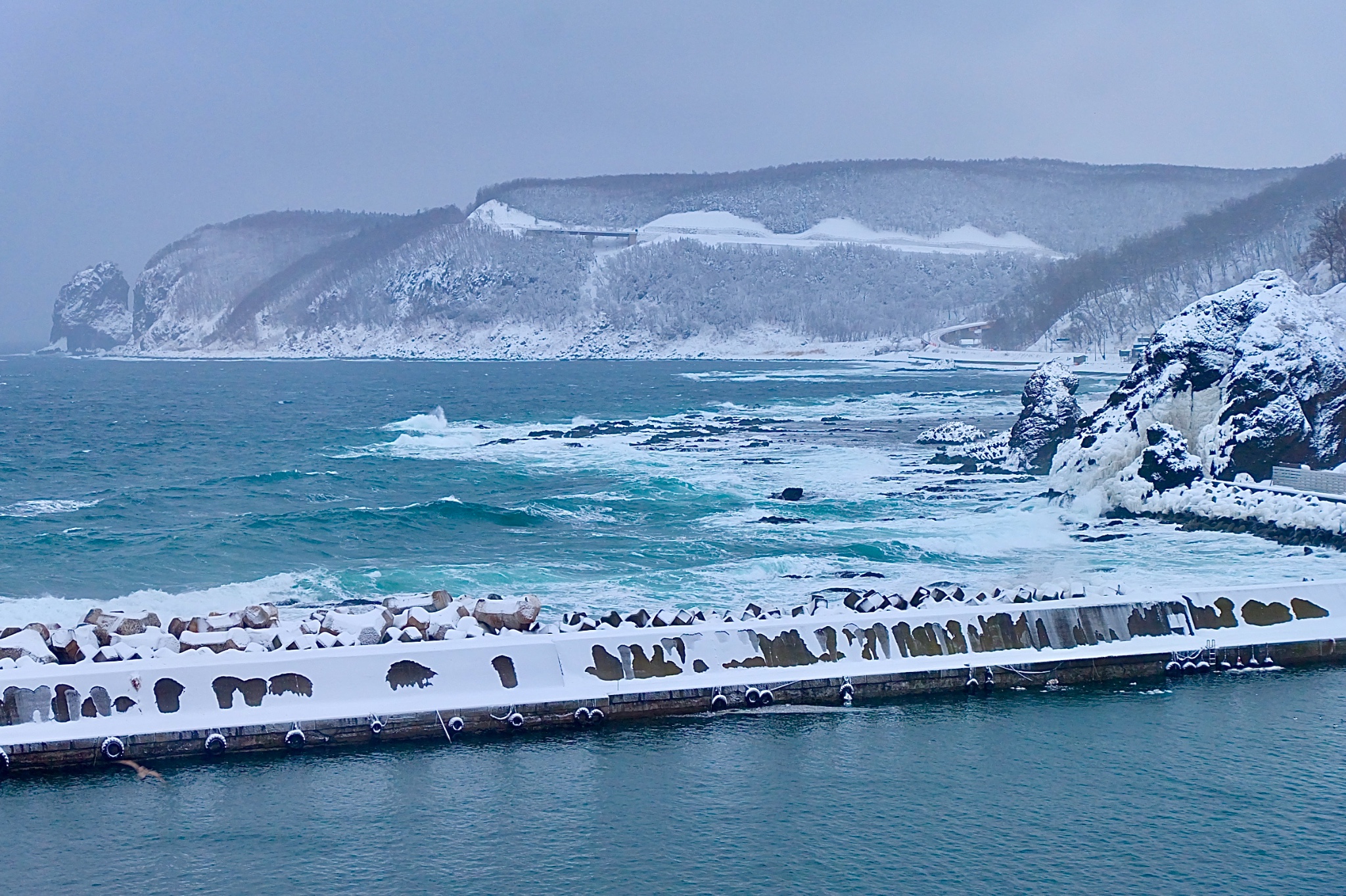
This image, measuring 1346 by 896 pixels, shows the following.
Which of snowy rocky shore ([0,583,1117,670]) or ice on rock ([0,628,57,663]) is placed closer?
ice on rock ([0,628,57,663])

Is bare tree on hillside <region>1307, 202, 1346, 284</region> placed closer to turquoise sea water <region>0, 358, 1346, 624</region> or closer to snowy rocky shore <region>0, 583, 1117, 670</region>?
turquoise sea water <region>0, 358, 1346, 624</region>

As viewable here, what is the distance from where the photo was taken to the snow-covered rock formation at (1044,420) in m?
55.6

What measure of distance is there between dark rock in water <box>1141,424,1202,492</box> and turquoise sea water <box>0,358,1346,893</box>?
101 inches

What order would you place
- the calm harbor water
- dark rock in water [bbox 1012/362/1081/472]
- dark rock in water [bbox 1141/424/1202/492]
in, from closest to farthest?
1. the calm harbor water
2. dark rock in water [bbox 1141/424/1202/492]
3. dark rock in water [bbox 1012/362/1081/472]

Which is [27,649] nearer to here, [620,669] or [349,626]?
[349,626]

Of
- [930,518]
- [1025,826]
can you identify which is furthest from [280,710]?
[930,518]

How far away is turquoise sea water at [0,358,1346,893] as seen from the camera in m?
16.2

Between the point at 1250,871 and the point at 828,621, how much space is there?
9.11 m

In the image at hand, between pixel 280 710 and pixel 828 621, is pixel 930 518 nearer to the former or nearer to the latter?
pixel 828 621

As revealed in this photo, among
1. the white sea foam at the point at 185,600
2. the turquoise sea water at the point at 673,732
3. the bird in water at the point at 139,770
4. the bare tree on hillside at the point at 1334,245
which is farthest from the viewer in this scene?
the bare tree on hillside at the point at 1334,245

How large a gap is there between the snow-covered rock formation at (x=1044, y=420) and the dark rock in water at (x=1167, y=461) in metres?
12.3

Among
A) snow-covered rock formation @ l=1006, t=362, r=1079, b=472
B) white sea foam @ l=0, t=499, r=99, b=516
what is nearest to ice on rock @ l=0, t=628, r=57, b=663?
white sea foam @ l=0, t=499, r=99, b=516

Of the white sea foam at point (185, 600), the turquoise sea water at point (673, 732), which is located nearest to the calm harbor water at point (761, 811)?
the turquoise sea water at point (673, 732)

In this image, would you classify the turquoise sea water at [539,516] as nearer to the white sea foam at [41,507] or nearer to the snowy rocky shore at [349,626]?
the white sea foam at [41,507]
